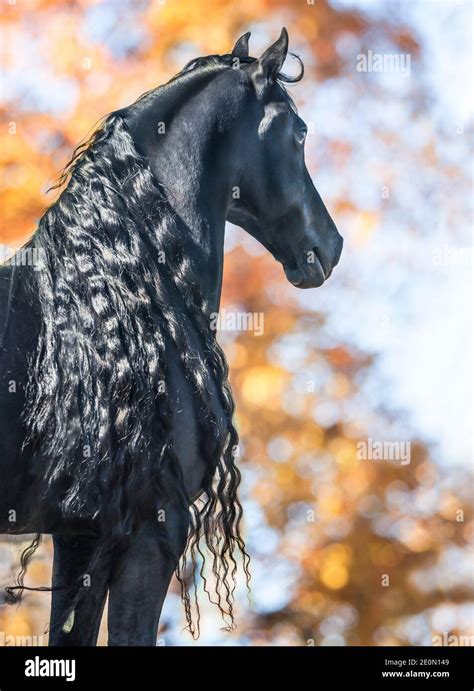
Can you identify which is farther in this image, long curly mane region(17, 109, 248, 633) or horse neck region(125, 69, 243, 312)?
horse neck region(125, 69, 243, 312)

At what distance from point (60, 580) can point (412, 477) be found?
597cm

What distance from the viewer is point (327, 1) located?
10.4 metres

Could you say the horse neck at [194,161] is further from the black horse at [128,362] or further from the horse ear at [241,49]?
the horse ear at [241,49]

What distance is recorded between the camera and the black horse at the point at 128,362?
357 cm

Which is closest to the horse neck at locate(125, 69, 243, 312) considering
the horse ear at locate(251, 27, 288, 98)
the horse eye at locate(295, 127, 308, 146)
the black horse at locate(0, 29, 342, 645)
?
the black horse at locate(0, 29, 342, 645)

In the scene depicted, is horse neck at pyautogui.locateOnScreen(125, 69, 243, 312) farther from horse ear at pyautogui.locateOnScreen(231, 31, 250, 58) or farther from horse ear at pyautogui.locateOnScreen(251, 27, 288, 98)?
horse ear at pyautogui.locateOnScreen(231, 31, 250, 58)

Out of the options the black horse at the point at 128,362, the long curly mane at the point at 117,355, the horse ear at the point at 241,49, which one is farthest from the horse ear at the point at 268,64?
Answer: the long curly mane at the point at 117,355

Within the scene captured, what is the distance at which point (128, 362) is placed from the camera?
3.65m

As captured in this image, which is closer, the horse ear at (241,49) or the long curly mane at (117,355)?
the long curly mane at (117,355)

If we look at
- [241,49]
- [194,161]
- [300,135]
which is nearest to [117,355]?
[194,161]

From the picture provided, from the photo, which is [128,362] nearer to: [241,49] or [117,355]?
[117,355]

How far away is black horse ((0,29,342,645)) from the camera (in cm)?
357

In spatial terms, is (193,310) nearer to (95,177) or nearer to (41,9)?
(95,177)
